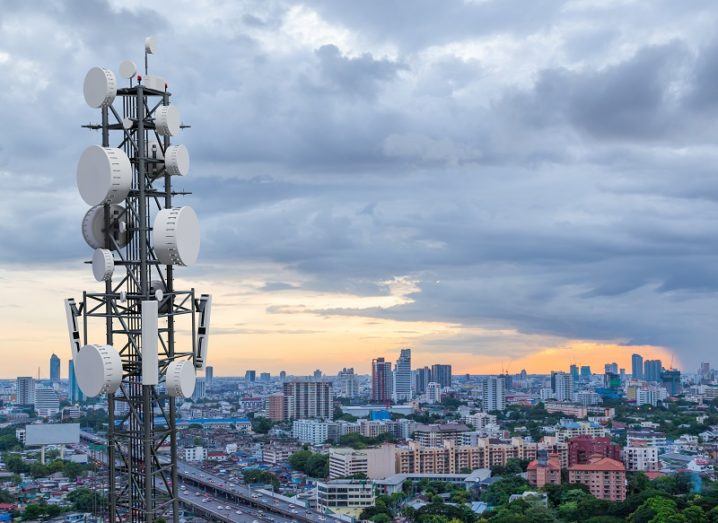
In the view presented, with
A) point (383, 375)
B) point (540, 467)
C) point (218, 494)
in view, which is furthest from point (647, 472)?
point (383, 375)

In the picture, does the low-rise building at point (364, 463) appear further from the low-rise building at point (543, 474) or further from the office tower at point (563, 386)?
the office tower at point (563, 386)

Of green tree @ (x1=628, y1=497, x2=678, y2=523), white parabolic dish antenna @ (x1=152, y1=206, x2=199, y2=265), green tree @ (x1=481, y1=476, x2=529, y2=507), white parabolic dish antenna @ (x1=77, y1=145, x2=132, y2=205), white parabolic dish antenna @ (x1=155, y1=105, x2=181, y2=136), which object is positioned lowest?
green tree @ (x1=481, y1=476, x2=529, y2=507)

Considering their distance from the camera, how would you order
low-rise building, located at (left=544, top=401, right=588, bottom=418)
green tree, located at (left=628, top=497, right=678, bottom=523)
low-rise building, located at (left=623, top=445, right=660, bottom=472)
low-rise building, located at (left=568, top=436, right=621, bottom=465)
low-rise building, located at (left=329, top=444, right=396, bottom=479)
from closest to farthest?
green tree, located at (left=628, top=497, right=678, bottom=523) → low-rise building, located at (left=329, top=444, right=396, bottom=479) → low-rise building, located at (left=568, top=436, right=621, bottom=465) → low-rise building, located at (left=623, top=445, right=660, bottom=472) → low-rise building, located at (left=544, top=401, right=588, bottom=418)

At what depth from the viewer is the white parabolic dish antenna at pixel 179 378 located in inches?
159

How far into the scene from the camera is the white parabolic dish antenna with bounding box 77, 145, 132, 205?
12.9 ft

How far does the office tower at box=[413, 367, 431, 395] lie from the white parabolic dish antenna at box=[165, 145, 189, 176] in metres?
92.7

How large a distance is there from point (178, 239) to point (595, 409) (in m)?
64.5

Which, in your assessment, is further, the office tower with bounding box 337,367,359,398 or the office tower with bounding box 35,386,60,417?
the office tower with bounding box 337,367,359,398

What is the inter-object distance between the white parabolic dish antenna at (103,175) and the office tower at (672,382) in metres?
→ 85.9

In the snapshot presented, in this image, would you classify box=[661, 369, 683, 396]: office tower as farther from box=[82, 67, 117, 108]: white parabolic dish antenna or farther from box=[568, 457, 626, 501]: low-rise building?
box=[82, 67, 117, 108]: white parabolic dish antenna

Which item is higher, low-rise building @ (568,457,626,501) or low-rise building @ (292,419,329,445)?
low-rise building @ (568,457,626,501)

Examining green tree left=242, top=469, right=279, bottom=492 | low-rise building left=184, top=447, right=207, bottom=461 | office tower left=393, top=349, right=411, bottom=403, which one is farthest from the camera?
office tower left=393, top=349, right=411, bottom=403

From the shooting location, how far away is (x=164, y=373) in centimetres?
412

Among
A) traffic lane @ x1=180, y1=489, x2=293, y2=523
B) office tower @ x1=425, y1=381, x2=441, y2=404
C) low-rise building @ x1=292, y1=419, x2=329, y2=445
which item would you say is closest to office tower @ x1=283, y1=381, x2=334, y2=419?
low-rise building @ x1=292, y1=419, x2=329, y2=445
